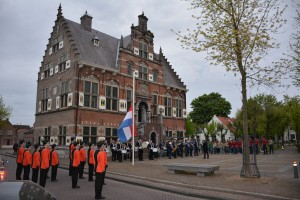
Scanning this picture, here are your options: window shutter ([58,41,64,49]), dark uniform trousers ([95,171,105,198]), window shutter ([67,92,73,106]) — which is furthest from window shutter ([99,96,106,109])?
dark uniform trousers ([95,171,105,198])

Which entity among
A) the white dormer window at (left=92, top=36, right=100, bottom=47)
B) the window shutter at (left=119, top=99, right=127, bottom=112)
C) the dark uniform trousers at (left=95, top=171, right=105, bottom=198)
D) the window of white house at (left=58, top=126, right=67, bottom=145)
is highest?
the white dormer window at (left=92, top=36, right=100, bottom=47)

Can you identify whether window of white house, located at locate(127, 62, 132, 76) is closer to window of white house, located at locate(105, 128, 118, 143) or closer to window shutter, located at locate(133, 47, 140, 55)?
window shutter, located at locate(133, 47, 140, 55)

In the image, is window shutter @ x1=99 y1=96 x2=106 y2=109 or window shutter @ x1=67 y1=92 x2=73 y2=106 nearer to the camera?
window shutter @ x1=67 y1=92 x2=73 y2=106

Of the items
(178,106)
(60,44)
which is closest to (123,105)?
(60,44)

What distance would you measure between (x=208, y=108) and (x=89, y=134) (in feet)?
141

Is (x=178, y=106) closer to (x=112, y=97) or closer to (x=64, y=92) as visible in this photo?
(x=112, y=97)

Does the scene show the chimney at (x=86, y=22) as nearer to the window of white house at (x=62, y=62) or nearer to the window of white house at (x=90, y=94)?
the window of white house at (x=62, y=62)

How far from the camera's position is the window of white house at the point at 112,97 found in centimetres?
2952

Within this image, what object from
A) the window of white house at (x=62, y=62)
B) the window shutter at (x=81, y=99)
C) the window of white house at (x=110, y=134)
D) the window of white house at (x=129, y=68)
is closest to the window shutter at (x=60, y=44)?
the window of white house at (x=62, y=62)

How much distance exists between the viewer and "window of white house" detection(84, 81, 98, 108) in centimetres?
2755

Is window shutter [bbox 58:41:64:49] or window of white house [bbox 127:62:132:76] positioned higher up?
window shutter [bbox 58:41:64:49]

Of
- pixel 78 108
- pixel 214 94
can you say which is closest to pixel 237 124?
pixel 214 94

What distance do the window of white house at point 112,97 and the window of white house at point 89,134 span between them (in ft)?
10.6

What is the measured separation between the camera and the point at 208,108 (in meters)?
64.6
